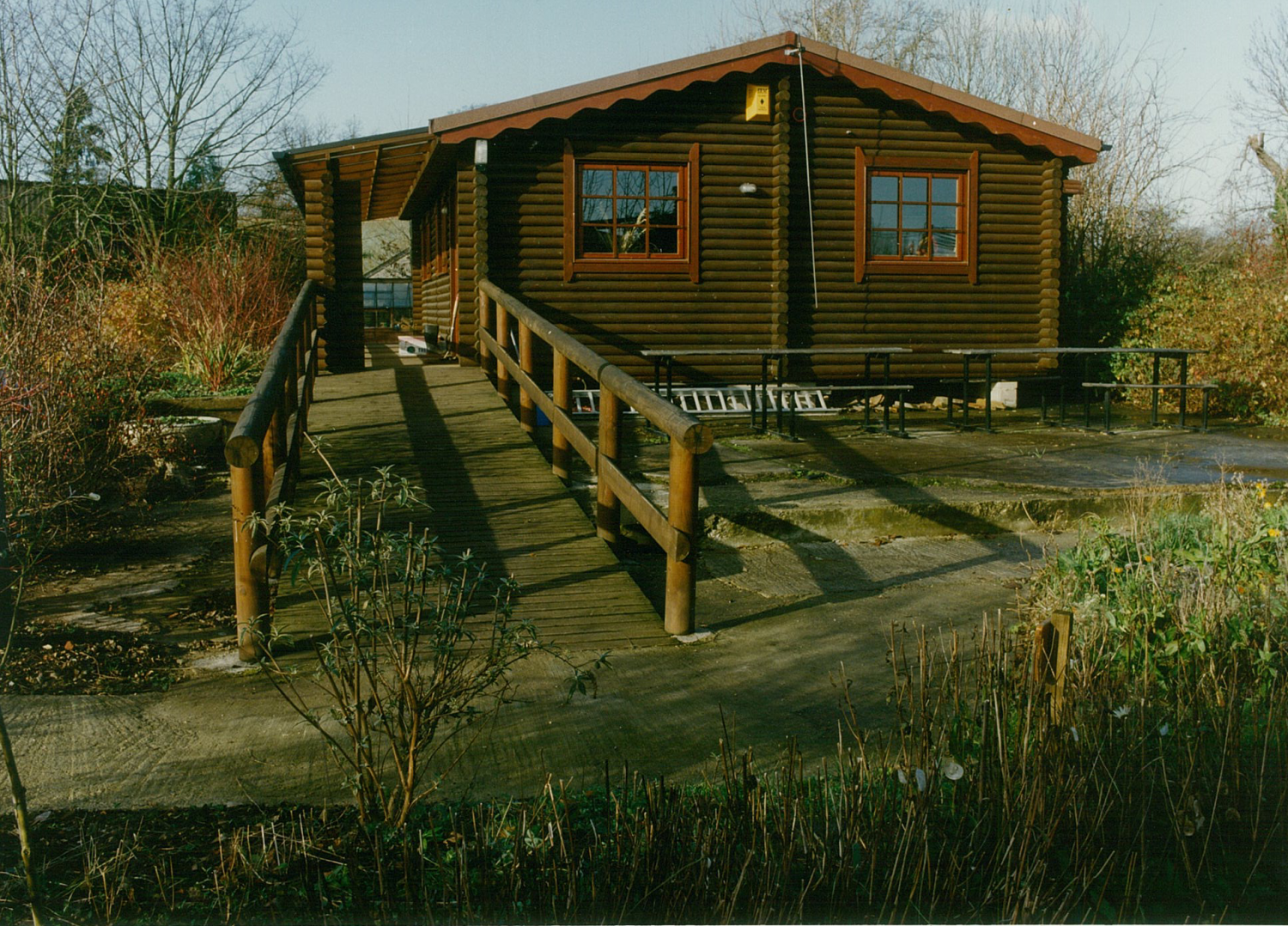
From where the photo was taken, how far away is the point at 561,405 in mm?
7234

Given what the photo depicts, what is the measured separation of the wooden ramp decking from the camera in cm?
509

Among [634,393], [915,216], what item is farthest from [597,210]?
[634,393]

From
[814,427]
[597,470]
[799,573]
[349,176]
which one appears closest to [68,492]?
[597,470]

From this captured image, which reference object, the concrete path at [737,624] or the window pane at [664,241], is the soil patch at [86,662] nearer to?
the concrete path at [737,624]

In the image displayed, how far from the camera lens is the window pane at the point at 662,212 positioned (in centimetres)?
1318

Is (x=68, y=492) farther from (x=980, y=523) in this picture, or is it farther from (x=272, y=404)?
(x=980, y=523)

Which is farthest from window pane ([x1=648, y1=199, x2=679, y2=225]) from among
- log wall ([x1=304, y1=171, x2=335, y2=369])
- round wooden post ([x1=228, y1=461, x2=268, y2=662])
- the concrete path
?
round wooden post ([x1=228, y1=461, x2=268, y2=662])

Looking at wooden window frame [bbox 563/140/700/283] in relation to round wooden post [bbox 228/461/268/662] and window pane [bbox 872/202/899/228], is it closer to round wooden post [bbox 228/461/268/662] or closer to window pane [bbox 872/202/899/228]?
window pane [bbox 872/202/899/228]

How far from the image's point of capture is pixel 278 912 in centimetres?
253

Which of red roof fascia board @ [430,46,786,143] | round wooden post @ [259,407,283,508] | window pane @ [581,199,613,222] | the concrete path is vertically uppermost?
red roof fascia board @ [430,46,786,143]

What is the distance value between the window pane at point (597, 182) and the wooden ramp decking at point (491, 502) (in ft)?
11.1

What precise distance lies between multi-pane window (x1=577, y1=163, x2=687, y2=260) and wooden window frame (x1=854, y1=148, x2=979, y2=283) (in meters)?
2.13

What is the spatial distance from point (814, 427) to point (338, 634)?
8.94 m

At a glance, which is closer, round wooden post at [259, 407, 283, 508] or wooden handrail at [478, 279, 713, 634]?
wooden handrail at [478, 279, 713, 634]
